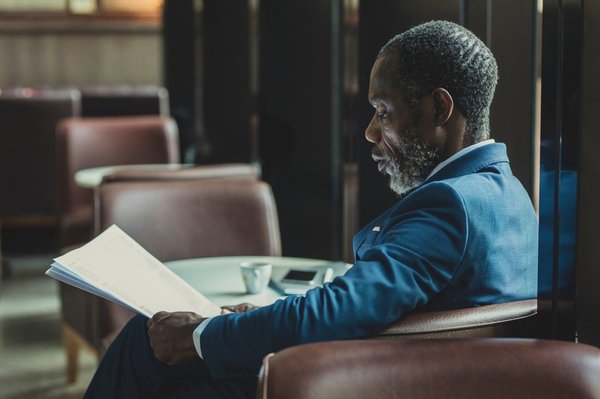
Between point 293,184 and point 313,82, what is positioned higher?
point 313,82

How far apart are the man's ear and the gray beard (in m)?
0.05

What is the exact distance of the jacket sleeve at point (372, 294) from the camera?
135 cm

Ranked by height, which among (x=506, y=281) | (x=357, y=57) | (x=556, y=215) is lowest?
(x=506, y=281)

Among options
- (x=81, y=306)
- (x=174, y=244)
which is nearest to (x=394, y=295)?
(x=174, y=244)

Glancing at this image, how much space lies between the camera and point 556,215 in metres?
1.42

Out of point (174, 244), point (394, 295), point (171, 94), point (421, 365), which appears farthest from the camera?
point (171, 94)

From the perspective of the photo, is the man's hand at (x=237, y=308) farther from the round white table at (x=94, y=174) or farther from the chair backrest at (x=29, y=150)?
the chair backrest at (x=29, y=150)

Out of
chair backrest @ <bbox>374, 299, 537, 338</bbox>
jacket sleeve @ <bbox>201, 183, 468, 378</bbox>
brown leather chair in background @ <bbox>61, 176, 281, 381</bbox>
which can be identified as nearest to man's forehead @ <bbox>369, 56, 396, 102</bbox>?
jacket sleeve @ <bbox>201, 183, 468, 378</bbox>

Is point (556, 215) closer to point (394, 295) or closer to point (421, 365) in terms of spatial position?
point (394, 295)

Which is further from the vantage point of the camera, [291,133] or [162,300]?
[291,133]

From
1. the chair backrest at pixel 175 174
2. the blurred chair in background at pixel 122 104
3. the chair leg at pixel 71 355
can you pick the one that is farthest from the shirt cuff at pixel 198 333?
the blurred chair in background at pixel 122 104

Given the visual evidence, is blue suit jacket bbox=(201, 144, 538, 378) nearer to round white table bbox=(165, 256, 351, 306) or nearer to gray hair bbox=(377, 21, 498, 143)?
gray hair bbox=(377, 21, 498, 143)

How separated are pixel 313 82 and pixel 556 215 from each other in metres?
2.60

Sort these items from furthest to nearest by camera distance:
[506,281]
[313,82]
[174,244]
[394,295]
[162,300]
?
1. [313,82]
2. [174,244]
3. [162,300]
4. [506,281]
5. [394,295]
